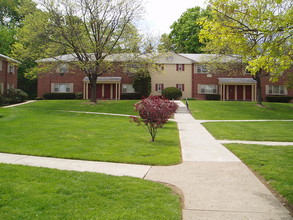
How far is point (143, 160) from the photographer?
757 centimetres

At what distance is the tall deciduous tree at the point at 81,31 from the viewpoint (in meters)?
25.9

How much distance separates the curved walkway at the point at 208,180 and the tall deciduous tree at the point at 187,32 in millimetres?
45915

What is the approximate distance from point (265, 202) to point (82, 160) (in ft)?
15.9

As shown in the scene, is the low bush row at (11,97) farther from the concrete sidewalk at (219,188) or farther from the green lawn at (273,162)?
the concrete sidewalk at (219,188)

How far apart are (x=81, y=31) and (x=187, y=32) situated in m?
30.8

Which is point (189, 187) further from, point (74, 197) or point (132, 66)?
point (132, 66)

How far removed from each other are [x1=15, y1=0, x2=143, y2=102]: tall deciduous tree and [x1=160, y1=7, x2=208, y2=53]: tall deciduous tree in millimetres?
24781

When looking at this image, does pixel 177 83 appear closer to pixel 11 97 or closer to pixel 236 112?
pixel 236 112

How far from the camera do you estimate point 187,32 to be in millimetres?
53500

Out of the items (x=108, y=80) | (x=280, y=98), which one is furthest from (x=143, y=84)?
(x=280, y=98)

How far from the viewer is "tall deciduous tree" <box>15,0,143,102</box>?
25891 mm

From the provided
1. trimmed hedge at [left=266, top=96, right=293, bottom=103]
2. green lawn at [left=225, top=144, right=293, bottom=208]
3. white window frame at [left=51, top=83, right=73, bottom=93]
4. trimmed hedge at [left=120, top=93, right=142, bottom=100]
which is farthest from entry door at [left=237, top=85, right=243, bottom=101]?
green lawn at [left=225, top=144, right=293, bottom=208]

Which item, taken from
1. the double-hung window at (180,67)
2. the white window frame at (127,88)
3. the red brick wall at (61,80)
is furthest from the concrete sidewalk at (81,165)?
the double-hung window at (180,67)

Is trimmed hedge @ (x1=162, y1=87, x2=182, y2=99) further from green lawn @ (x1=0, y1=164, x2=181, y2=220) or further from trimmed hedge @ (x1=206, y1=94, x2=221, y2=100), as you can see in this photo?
green lawn @ (x1=0, y1=164, x2=181, y2=220)
